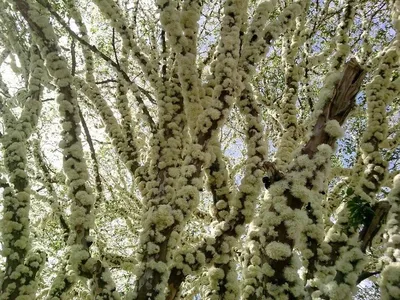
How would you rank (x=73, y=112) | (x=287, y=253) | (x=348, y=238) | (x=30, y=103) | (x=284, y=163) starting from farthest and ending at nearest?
(x=284, y=163)
(x=30, y=103)
(x=73, y=112)
(x=348, y=238)
(x=287, y=253)

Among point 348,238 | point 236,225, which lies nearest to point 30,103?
point 236,225

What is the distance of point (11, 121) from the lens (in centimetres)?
370

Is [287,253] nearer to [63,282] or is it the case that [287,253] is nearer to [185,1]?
[63,282]

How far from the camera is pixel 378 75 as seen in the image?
14.5 feet

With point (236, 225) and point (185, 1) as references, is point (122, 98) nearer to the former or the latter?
point (185, 1)

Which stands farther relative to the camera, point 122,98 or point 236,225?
point 122,98

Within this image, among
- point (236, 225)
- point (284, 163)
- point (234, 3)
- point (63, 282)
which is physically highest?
point (234, 3)

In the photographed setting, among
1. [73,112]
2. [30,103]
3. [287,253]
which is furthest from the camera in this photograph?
[30,103]


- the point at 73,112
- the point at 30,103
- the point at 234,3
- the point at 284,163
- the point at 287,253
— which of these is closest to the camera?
the point at 287,253

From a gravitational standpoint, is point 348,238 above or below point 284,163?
below

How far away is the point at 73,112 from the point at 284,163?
2.42m

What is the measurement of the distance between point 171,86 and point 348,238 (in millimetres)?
2210

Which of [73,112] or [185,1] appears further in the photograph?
[185,1]

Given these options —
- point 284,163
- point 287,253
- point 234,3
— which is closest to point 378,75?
point 284,163
